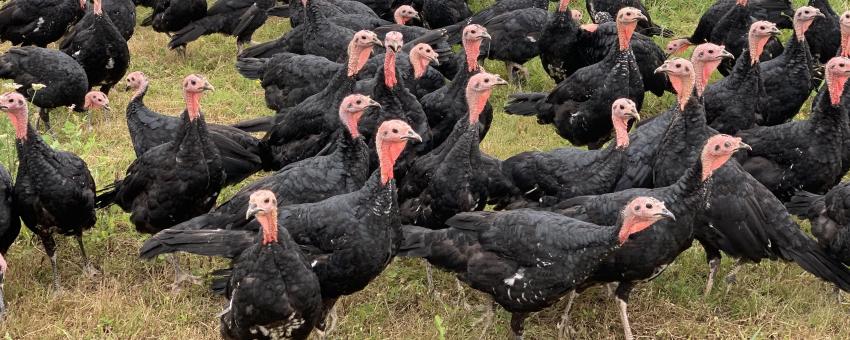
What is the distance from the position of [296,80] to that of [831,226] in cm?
505

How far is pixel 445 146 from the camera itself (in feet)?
24.2

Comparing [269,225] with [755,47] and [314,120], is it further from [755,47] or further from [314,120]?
[755,47]

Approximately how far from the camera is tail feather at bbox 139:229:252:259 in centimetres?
628

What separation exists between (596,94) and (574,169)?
1660mm

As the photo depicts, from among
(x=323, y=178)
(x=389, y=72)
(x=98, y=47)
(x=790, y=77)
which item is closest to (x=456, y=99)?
(x=389, y=72)

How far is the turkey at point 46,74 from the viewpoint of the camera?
9188 millimetres

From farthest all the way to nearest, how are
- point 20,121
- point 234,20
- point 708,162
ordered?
point 234,20 → point 20,121 → point 708,162

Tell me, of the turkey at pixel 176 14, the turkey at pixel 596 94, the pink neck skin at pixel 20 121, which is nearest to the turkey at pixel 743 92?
the turkey at pixel 596 94

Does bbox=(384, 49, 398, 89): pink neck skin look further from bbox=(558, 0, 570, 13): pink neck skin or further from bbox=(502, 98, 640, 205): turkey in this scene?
bbox=(558, 0, 570, 13): pink neck skin

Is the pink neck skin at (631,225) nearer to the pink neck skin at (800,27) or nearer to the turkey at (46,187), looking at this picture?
the pink neck skin at (800,27)

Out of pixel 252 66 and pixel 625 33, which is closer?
pixel 625 33

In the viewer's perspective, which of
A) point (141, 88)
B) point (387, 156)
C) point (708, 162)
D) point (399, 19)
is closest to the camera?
point (708, 162)

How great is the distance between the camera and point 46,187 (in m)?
6.77

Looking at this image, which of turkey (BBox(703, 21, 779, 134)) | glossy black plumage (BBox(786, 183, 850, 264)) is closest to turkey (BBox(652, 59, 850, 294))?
glossy black plumage (BBox(786, 183, 850, 264))
